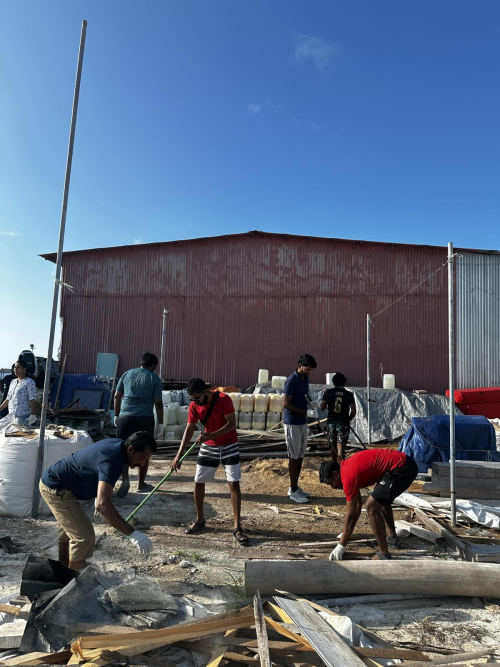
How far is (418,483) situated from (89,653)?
266 inches

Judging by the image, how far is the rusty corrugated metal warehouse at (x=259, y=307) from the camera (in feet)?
53.4

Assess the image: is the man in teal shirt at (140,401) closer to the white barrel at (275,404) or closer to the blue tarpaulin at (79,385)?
the white barrel at (275,404)

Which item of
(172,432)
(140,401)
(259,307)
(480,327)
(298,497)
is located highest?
(259,307)

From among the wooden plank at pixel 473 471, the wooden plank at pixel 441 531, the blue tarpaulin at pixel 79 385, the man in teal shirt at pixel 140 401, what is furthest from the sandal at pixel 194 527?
the blue tarpaulin at pixel 79 385

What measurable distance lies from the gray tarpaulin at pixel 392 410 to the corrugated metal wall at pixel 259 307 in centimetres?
246

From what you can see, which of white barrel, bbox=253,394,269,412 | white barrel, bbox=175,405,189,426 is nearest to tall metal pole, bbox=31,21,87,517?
white barrel, bbox=175,405,189,426

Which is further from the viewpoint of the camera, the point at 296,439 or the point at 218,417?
the point at 296,439

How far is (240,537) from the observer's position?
197 inches

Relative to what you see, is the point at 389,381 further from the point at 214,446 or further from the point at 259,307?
the point at 214,446

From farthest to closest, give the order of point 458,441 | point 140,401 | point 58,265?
1. point 458,441
2. point 140,401
3. point 58,265

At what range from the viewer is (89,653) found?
270cm

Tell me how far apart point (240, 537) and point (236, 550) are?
0.80 ft

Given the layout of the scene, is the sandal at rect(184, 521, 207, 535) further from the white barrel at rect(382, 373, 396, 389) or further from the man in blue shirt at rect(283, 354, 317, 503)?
the white barrel at rect(382, 373, 396, 389)

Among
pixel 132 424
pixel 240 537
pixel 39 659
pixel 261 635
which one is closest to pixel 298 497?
pixel 240 537
